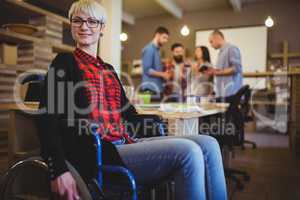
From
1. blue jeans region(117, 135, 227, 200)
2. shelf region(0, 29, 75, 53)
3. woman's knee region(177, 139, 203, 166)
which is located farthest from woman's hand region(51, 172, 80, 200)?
shelf region(0, 29, 75, 53)

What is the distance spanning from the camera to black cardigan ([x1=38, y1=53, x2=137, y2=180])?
86cm

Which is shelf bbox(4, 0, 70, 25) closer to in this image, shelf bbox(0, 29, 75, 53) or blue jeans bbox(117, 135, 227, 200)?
shelf bbox(0, 29, 75, 53)

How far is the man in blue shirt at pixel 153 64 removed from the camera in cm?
315

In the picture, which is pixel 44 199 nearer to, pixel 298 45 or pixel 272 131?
pixel 272 131

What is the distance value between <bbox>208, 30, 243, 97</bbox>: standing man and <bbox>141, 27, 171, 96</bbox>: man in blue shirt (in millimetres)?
577

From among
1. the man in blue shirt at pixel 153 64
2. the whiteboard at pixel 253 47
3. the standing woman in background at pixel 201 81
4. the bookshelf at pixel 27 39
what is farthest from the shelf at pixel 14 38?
the whiteboard at pixel 253 47

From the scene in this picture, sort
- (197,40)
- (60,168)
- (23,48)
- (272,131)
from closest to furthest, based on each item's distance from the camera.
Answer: (60,168), (23,48), (272,131), (197,40)

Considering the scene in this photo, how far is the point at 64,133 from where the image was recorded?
3.05 ft

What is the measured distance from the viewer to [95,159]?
899 mm

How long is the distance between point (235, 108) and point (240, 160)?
109 centimetres

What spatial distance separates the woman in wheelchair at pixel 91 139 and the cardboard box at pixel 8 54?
157 centimetres

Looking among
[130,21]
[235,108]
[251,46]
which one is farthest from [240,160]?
[130,21]

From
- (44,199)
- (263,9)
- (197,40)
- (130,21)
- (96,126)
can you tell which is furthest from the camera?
(130,21)

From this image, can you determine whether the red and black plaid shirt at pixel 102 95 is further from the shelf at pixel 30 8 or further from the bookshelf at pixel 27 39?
the shelf at pixel 30 8
